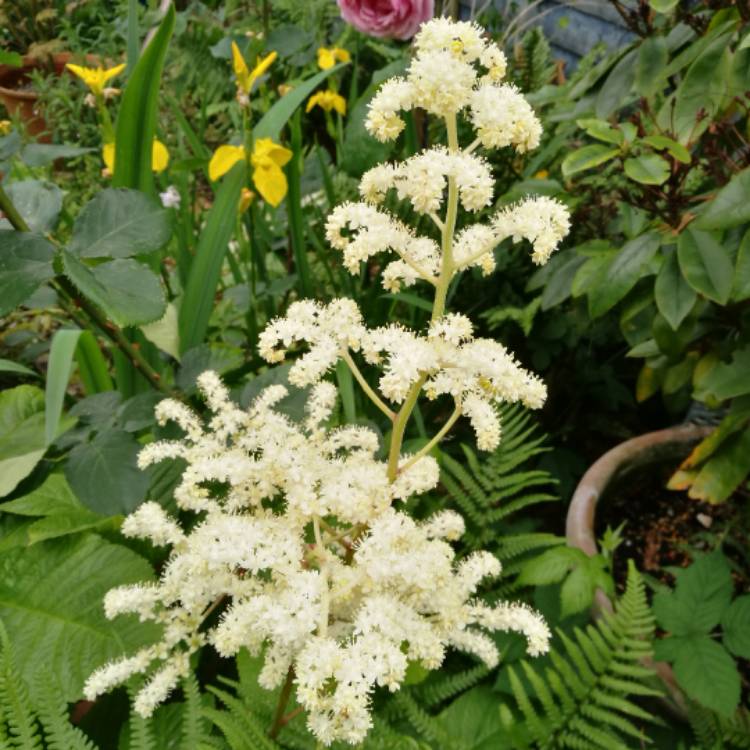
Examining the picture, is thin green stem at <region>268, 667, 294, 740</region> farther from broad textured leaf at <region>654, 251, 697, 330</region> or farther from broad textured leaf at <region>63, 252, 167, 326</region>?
broad textured leaf at <region>654, 251, 697, 330</region>

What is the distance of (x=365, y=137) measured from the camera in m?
1.33

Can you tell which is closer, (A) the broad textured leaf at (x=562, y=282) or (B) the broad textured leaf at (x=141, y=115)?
(B) the broad textured leaf at (x=141, y=115)

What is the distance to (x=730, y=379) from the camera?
1.05 m

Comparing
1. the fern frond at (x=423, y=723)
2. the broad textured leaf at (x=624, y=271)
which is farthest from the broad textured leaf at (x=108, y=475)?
the broad textured leaf at (x=624, y=271)

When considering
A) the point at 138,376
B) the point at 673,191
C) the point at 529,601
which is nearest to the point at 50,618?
the point at 138,376

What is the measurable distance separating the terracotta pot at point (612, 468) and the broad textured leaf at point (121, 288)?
32.4 inches

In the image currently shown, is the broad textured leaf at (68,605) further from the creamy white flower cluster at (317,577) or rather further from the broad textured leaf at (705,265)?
the broad textured leaf at (705,265)

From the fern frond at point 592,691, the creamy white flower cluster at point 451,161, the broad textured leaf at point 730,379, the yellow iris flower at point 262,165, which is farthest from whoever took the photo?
the yellow iris flower at point 262,165

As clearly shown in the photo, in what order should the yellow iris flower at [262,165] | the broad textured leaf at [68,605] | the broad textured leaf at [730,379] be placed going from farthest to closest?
the yellow iris flower at [262,165], the broad textured leaf at [730,379], the broad textured leaf at [68,605]

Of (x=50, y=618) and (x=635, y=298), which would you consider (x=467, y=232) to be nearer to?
(x=635, y=298)

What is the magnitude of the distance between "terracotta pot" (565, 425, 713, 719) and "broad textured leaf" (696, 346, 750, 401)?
0.30 metres

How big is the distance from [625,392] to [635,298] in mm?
489

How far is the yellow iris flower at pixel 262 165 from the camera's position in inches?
46.6

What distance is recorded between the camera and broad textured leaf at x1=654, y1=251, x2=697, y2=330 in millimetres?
987
